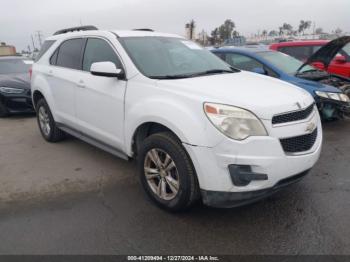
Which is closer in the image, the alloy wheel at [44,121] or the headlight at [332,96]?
the alloy wheel at [44,121]

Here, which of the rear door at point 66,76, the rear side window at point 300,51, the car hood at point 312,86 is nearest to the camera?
the rear door at point 66,76

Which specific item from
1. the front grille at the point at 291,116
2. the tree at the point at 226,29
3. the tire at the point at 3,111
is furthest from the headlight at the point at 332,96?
the tree at the point at 226,29

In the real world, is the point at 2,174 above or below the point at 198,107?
below

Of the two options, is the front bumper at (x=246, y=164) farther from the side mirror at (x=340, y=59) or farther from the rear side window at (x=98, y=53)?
the side mirror at (x=340, y=59)

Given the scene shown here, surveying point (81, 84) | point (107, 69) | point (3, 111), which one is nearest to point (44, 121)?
point (81, 84)

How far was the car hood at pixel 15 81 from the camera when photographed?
24.7 ft

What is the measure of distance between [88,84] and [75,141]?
6.02 ft

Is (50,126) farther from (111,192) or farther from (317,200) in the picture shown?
(317,200)

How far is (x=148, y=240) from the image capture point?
2.76m

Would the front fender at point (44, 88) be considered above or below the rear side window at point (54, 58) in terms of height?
below

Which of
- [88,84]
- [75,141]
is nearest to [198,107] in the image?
[88,84]

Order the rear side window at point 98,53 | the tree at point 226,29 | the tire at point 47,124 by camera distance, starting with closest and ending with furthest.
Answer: the rear side window at point 98,53
the tire at point 47,124
the tree at point 226,29

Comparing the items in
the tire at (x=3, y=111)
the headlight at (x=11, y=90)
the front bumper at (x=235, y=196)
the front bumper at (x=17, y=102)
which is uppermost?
the front bumper at (x=235, y=196)

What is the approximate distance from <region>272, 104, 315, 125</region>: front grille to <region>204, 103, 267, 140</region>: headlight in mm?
177
